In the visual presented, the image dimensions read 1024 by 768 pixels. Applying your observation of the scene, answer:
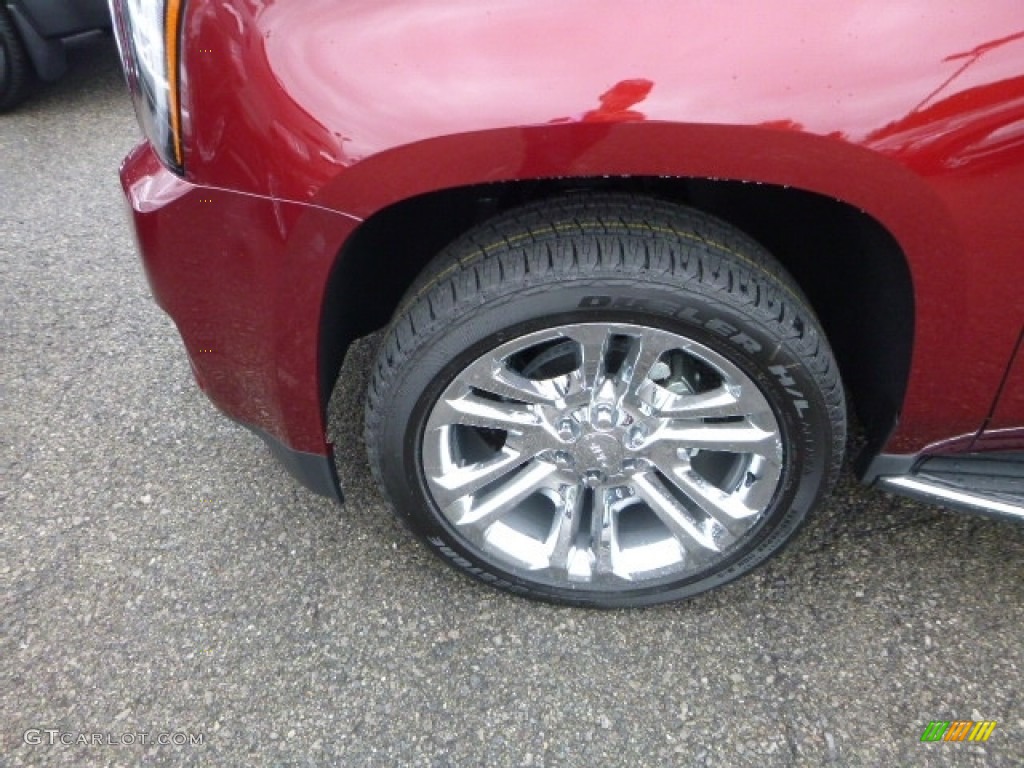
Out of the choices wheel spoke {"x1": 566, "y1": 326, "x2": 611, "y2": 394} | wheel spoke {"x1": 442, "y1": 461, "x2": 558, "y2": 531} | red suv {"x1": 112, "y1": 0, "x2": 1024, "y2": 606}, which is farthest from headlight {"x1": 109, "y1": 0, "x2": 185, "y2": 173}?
wheel spoke {"x1": 442, "y1": 461, "x2": 558, "y2": 531}

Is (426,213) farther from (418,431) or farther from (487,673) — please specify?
(487,673)

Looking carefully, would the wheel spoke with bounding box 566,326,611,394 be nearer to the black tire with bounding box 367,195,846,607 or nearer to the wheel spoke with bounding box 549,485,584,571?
the black tire with bounding box 367,195,846,607

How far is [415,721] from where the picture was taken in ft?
5.65

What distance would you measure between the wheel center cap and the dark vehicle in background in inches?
153

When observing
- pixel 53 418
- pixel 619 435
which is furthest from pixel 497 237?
pixel 53 418

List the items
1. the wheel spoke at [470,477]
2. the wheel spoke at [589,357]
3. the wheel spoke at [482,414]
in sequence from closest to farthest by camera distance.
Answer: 1. the wheel spoke at [589,357]
2. the wheel spoke at [482,414]
3. the wheel spoke at [470,477]

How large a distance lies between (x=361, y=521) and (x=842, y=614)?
120 cm

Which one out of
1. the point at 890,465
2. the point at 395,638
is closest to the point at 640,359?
the point at 890,465

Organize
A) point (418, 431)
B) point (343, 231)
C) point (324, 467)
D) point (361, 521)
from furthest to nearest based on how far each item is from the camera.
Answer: point (361, 521)
point (324, 467)
point (418, 431)
point (343, 231)

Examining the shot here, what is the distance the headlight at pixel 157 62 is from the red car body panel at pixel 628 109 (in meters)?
0.04

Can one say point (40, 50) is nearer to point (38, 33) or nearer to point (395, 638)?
point (38, 33)

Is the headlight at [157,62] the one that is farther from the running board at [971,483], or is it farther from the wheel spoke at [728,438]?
the running board at [971,483]

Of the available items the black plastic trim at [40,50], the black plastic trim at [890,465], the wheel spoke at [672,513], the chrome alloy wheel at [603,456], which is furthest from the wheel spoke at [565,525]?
the black plastic trim at [40,50]

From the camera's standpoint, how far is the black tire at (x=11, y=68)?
413 centimetres
